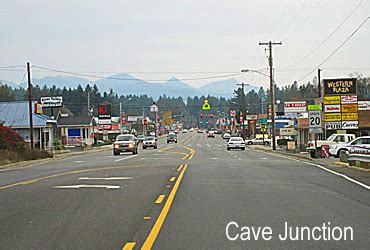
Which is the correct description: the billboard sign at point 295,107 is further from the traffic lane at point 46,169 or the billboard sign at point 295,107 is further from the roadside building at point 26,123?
the traffic lane at point 46,169

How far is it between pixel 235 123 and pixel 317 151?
10847cm

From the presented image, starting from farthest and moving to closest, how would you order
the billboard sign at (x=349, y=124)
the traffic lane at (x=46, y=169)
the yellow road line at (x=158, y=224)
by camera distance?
1. the billboard sign at (x=349, y=124)
2. the traffic lane at (x=46, y=169)
3. the yellow road line at (x=158, y=224)

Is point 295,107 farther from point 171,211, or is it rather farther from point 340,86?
point 171,211

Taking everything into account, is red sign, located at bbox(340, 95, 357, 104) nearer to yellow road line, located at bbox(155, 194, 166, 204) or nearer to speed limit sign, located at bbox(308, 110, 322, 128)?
speed limit sign, located at bbox(308, 110, 322, 128)

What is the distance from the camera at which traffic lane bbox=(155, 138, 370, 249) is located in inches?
371

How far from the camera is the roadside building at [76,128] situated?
89.8 meters

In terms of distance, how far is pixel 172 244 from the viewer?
9.20 meters

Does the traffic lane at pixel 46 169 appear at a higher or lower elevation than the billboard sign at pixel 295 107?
lower

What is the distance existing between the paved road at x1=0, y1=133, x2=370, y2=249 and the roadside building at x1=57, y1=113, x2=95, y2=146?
230ft

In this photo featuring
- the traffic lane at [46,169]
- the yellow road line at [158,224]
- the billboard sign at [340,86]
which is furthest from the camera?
the billboard sign at [340,86]

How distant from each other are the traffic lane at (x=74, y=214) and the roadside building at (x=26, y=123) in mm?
51353

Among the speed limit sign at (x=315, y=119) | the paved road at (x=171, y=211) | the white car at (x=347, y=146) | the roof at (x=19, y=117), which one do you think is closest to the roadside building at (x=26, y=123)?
the roof at (x=19, y=117)

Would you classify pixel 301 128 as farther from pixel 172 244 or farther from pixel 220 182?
pixel 172 244

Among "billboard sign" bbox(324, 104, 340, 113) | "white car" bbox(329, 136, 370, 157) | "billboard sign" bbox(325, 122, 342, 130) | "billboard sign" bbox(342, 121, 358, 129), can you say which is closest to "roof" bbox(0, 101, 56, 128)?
"billboard sign" bbox(325, 122, 342, 130)
